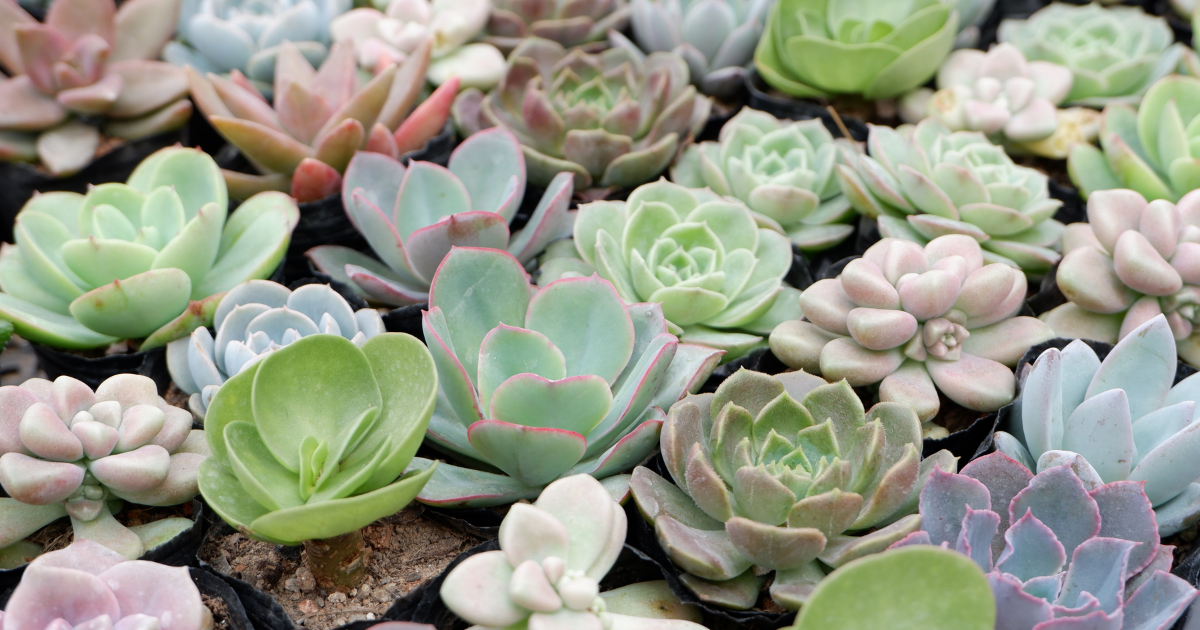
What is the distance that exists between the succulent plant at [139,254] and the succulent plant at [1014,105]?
115 cm

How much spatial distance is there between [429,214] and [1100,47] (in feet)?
4.32

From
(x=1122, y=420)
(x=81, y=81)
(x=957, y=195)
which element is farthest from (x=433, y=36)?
(x=1122, y=420)

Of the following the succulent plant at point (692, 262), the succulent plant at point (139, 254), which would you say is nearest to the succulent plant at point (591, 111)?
the succulent plant at point (692, 262)

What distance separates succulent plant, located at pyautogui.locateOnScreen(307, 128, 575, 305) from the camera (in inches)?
47.5

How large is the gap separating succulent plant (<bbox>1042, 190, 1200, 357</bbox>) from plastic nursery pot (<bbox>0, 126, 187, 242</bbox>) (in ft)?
5.06

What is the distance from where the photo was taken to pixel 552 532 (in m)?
0.82

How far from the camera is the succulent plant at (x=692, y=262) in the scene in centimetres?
118

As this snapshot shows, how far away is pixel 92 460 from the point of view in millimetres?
942

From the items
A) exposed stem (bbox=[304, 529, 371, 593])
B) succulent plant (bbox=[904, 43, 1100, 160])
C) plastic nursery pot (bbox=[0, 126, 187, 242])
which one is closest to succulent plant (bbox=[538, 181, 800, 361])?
exposed stem (bbox=[304, 529, 371, 593])

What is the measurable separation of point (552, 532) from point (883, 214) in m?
0.79

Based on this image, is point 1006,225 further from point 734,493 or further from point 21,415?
point 21,415

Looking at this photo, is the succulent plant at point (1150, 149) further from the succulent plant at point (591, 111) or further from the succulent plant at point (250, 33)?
the succulent plant at point (250, 33)

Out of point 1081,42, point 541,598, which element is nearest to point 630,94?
point 1081,42

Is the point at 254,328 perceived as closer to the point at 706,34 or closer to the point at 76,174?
the point at 76,174
